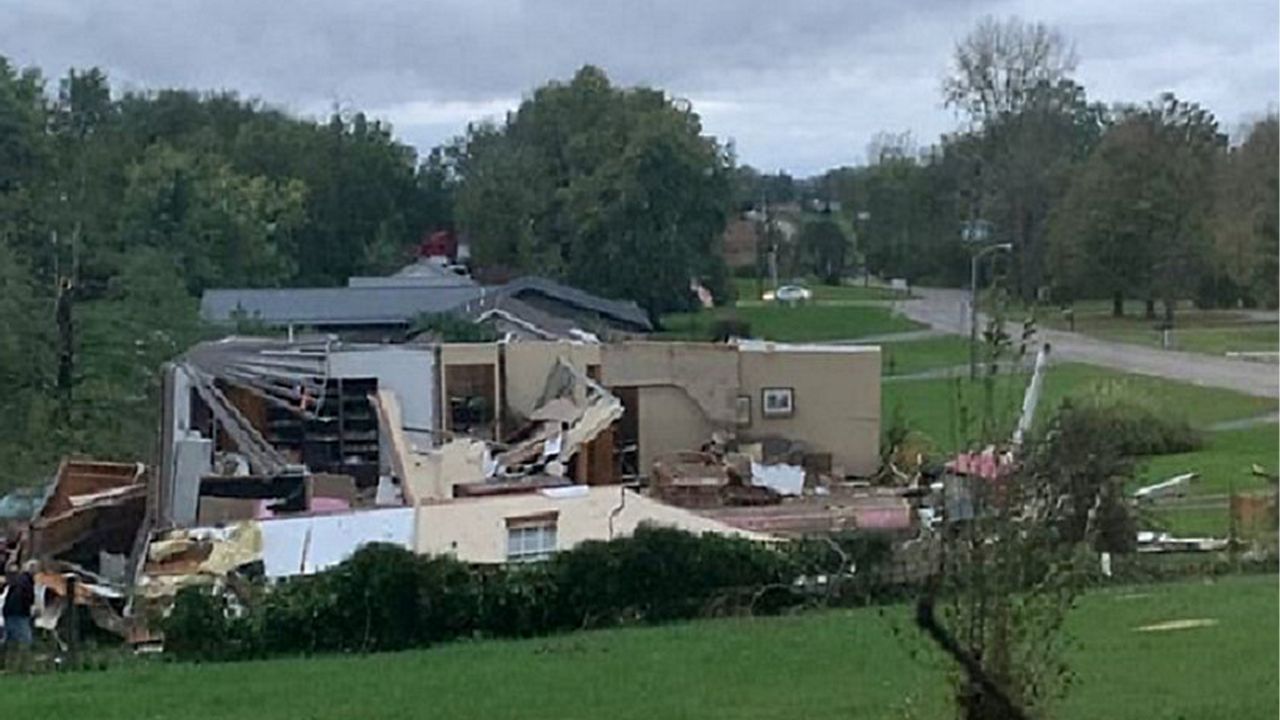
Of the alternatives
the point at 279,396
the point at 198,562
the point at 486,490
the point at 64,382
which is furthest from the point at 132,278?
the point at 198,562

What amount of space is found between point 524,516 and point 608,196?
48960 mm

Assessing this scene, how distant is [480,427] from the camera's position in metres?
40.5

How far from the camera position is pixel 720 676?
18.1 m

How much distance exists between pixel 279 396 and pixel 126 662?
48.8 ft

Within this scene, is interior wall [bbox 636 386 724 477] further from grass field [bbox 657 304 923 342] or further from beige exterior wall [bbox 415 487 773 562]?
grass field [bbox 657 304 923 342]

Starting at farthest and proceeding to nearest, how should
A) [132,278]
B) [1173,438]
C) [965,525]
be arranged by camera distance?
[132,278] < [1173,438] < [965,525]

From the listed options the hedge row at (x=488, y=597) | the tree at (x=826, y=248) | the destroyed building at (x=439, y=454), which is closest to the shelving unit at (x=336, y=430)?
the destroyed building at (x=439, y=454)

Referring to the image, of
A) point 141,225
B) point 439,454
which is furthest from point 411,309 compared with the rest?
point 439,454

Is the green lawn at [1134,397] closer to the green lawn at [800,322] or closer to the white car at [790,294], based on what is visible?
the green lawn at [800,322]

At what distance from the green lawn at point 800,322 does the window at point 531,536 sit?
3578 centimetres

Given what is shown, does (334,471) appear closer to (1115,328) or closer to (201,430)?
(201,430)

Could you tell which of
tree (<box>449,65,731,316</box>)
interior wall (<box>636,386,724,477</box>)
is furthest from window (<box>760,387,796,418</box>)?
tree (<box>449,65,731,316</box>)

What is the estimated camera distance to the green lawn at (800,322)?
67.2m

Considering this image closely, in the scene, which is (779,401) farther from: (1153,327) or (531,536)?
(531,536)
